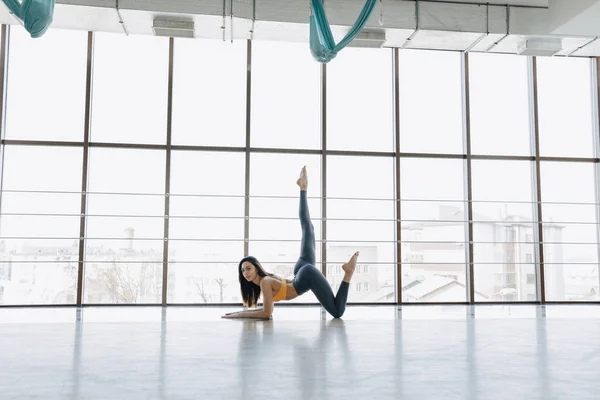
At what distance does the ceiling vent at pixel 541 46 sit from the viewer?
4520 mm

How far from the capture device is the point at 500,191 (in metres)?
5.52

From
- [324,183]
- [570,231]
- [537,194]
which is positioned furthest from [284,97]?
[570,231]

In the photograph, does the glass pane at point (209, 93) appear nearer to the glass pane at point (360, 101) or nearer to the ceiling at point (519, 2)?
the glass pane at point (360, 101)

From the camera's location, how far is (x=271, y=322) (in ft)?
11.4

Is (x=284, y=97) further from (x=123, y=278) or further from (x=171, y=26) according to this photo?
(x=123, y=278)

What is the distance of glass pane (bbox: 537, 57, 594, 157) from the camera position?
5.61 meters

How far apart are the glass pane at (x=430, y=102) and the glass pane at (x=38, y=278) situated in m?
3.35

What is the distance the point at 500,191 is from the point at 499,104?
0.89m

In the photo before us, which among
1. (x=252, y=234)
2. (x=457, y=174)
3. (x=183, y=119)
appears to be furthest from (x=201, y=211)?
(x=457, y=174)

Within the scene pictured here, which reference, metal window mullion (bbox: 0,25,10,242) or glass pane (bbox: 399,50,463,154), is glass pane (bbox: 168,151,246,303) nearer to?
metal window mullion (bbox: 0,25,10,242)

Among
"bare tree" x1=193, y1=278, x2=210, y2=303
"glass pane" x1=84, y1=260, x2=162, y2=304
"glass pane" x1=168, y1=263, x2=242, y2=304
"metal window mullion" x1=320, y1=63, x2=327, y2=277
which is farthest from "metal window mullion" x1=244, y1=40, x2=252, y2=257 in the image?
"glass pane" x1=84, y1=260, x2=162, y2=304

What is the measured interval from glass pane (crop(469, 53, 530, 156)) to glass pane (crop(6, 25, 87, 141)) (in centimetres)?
382

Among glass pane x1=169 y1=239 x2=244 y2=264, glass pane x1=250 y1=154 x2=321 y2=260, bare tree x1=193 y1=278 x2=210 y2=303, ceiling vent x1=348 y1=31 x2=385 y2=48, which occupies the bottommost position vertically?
bare tree x1=193 y1=278 x2=210 y2=303

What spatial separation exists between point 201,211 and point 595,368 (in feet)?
12.5
